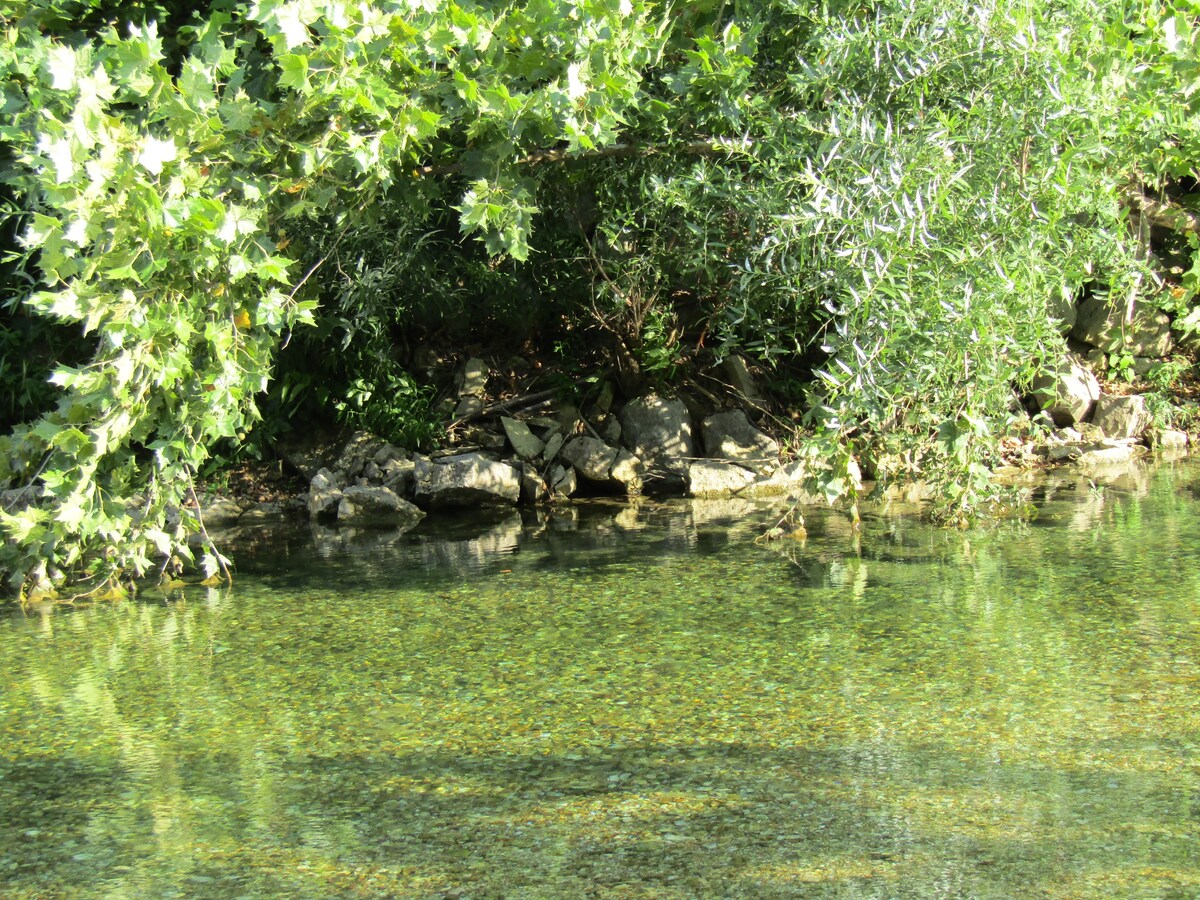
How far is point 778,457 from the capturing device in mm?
7805

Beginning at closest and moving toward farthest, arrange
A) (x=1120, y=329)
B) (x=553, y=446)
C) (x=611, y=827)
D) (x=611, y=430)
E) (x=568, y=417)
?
Result: (x=611, y=827) → (x=553, y=446) → (x=611, y=430) → (x=568, y=417) → (x=1120, y=329)

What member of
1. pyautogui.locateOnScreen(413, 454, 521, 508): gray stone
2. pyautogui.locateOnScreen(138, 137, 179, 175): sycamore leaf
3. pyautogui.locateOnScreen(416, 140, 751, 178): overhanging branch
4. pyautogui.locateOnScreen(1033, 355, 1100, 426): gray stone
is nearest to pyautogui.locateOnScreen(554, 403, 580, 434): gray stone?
pyautogui.locateOnScreen(413, 454, 521, 508): gray stone

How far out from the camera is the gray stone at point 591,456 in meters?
7.86

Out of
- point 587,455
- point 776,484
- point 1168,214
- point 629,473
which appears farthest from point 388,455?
point 1168,214

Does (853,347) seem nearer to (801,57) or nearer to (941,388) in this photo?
(941,388)

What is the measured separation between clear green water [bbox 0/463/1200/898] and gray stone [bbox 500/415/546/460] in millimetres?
2450

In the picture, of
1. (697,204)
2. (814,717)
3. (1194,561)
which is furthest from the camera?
(697,204)

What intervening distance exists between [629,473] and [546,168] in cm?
233

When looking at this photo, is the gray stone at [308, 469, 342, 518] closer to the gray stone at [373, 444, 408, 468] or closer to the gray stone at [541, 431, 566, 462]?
A: the gray stone at [373, 444, 408, 468]

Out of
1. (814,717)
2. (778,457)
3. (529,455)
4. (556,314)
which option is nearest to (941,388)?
(814,717)

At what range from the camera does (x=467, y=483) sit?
7.61m

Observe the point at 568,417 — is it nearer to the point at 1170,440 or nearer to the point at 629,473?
the point at 629,473

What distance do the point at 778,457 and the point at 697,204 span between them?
2034mm

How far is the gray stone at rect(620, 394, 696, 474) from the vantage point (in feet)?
26.1
